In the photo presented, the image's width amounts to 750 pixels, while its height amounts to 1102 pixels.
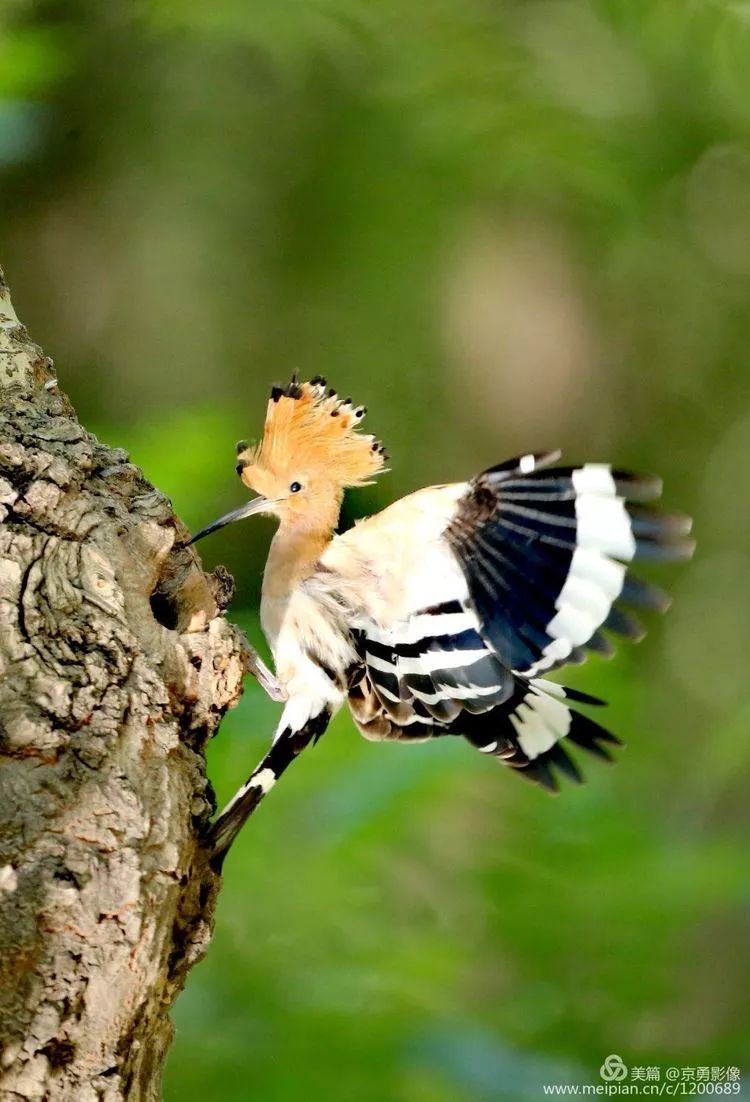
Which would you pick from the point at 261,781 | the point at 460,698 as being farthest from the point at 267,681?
the point at 460,698

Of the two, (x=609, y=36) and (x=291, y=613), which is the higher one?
(x=609, y=36)

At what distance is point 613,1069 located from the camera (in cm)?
215

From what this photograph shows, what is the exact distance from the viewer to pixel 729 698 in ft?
13.4

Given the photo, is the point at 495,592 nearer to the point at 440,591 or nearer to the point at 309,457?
the point at 440,591

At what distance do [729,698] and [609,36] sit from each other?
80.5 inches

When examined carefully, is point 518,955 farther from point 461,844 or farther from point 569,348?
point 569,348

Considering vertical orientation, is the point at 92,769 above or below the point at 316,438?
below

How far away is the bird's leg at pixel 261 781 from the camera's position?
57.8 inches

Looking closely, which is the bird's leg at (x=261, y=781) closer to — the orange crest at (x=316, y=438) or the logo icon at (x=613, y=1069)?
the orange crest at (x=316, y=438)

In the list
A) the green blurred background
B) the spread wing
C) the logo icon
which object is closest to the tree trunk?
the spread wing

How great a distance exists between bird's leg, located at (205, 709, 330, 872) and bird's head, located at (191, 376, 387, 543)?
305 mm

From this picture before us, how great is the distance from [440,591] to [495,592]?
0.09 meters

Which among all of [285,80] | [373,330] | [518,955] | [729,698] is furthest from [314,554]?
[729,698]

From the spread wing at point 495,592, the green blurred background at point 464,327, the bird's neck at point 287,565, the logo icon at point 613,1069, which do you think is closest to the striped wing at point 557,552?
the spread wing at point 495,592
